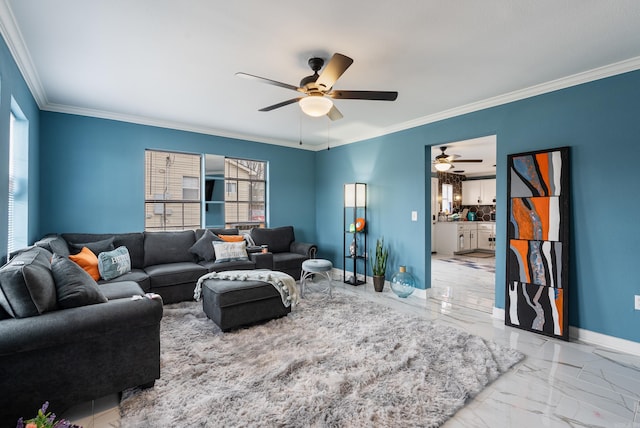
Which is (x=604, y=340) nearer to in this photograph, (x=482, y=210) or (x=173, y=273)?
(x=173, y=273)

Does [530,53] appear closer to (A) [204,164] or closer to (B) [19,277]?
(B) [19,277]

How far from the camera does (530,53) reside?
252cm

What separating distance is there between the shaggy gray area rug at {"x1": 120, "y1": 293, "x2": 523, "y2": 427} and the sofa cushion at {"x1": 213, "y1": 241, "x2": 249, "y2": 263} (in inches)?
42.8

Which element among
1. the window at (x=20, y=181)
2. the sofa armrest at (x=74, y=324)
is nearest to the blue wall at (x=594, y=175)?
the sofa armrest at (x=74, y=324)

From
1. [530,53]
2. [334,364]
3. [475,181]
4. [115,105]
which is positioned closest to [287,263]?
[334,364]

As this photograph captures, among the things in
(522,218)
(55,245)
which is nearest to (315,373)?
(522,218)

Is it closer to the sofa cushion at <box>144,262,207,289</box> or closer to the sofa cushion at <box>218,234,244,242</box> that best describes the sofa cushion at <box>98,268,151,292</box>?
the sofa cushion at <box>144,262,207,289</box>

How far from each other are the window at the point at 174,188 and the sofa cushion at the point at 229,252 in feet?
3.22

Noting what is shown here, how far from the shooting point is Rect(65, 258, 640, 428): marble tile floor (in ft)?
5.95

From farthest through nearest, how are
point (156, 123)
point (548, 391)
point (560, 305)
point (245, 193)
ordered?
point (245, 193)
point (156, 123)
point (560, 305)
point (548, 391)

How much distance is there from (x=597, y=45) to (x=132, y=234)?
17.6ft

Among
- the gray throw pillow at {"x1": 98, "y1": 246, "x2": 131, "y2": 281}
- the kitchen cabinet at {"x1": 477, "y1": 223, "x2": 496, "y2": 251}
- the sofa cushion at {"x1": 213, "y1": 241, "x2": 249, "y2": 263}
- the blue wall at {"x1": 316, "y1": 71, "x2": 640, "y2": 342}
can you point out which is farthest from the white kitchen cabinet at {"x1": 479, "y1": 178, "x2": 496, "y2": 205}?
the gray throw pillow at {"x1": 98, "y1": 246, "x2": 131, "y2": 281}

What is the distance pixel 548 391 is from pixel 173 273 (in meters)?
3.90

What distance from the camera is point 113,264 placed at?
3.49 metres
